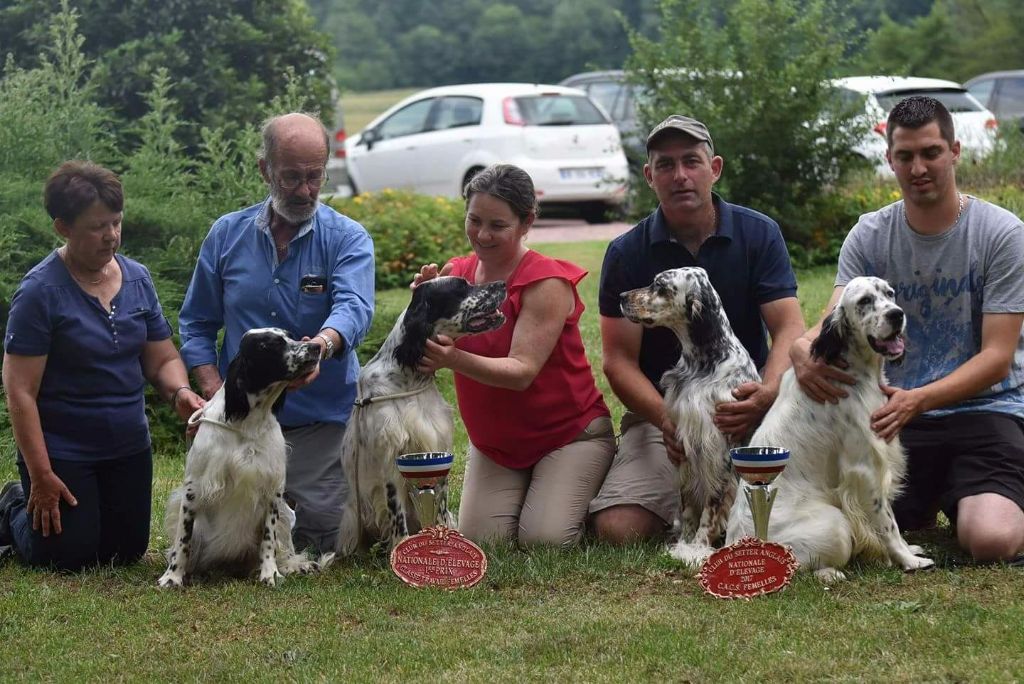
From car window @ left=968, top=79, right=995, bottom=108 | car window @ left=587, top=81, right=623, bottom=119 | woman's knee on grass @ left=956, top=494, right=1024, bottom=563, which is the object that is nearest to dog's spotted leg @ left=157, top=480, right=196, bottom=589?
woman's knee on grass @ left=956, top=494, right=1024, bottom=563

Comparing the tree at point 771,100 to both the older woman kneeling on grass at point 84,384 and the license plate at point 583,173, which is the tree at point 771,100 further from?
the older woman kneeling on grass at point 84,384

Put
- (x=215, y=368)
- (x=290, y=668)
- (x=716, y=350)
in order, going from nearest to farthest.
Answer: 1. (x=290, y=668)
2. (x=716, y=350)
3. (x=215, y=368)

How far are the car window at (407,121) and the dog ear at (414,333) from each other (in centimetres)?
1156

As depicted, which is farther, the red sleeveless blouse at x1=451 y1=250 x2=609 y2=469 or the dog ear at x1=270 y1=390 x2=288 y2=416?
the red sleeveless blouse at x1=451 y1=250 x2=609 y2=469

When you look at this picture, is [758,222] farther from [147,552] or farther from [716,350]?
[147,552]

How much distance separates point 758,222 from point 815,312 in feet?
13.6

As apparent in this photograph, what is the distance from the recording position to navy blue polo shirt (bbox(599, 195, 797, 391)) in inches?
191

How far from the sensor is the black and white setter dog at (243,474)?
438cm

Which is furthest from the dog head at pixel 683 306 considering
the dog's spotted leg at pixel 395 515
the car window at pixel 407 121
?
the car window at pixel 407 121

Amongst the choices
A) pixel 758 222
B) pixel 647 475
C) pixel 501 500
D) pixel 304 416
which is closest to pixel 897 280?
pixel 758 222

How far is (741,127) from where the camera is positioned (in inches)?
437

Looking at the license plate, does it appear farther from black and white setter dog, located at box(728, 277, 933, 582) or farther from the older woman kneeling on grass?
black and white setter dog, located at box(728, 277, 933, 582)

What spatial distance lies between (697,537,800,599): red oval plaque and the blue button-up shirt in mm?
1541

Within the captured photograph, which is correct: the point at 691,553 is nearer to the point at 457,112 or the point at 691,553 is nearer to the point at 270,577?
the point at 270,577
